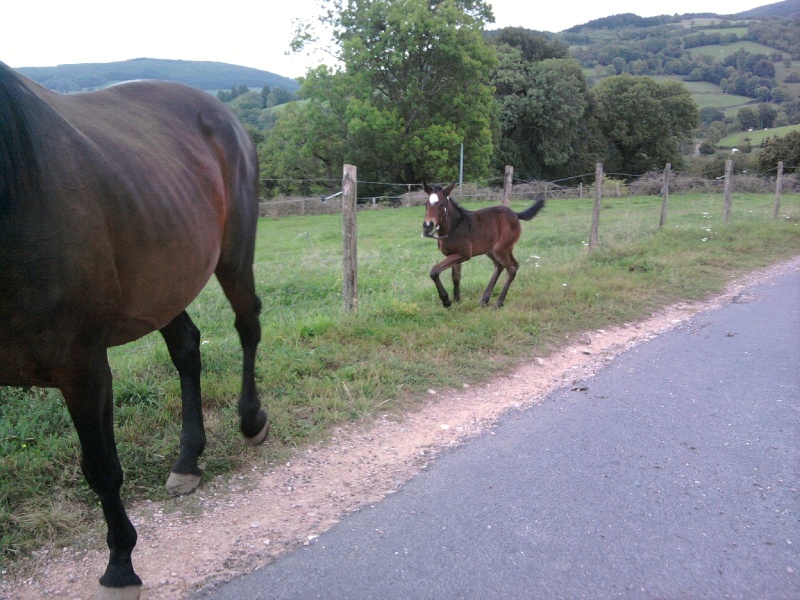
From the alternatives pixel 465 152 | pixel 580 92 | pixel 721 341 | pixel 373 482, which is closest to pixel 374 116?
pixel 465 152

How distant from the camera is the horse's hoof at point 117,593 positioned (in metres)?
2.32

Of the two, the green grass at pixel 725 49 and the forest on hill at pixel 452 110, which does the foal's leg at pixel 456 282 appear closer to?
the forest on hill at pixel 452 110

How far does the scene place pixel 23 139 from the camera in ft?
6.81

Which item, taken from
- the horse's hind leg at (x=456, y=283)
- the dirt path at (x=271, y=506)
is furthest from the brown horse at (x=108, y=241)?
the horse's hind leg at (x=456, y=283)

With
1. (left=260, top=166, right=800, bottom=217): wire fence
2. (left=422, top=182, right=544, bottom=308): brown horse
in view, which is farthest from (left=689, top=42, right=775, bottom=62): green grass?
(left=422, top=182, right=544, bottom=308): brown horse

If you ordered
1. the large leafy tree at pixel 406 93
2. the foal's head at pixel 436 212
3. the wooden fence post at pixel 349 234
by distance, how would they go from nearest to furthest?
the wooden fence post at pixel 349 234 → the foal's head at pixel 436 212 → the large leafy tree at pixel 406 93

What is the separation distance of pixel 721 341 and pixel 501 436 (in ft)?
10.9

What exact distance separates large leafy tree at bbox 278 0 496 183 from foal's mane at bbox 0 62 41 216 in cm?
2948

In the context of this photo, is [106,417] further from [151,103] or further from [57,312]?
[151,103]

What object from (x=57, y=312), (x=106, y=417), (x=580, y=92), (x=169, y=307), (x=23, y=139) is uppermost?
(x=580, y=92)

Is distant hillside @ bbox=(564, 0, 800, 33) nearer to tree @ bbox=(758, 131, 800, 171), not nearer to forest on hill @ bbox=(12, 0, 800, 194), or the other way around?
forest on hill @ bbox=(12, 0, 800, 194)

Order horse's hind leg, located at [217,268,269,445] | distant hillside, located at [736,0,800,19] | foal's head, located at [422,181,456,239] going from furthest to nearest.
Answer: distant hillside, located at [736,0,800,19] → foal's head, located at [422,181,456,239] → horse's hind leg, located at [217,268,269,445]

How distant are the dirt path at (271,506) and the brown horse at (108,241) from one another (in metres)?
0.19

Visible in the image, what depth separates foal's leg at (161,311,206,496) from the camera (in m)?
3.16
